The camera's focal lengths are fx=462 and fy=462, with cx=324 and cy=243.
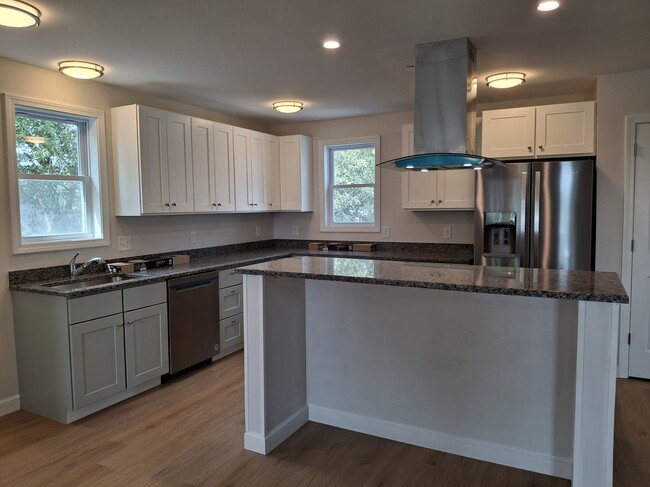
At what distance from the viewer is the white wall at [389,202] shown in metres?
4.81

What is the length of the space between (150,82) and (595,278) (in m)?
3.44

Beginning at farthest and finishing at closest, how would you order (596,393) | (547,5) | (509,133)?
1. (509,133)
2. (547,5)
3. (596,393)

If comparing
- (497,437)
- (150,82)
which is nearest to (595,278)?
(497,437)

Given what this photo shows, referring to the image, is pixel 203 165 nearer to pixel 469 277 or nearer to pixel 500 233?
pixel 500 233

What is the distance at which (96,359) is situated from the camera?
3.09 metres

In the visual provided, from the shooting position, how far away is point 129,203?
3793 mm

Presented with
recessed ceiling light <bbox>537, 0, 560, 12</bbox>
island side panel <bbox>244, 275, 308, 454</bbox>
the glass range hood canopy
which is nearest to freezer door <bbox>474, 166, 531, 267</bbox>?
the glass range hood canopy

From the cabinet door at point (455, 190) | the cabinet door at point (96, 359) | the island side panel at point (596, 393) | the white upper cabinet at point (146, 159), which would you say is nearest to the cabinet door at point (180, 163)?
the white upper cabinet at point (146, 159)

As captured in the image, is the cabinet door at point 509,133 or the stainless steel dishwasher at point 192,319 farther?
the cabinet door at point 509,133

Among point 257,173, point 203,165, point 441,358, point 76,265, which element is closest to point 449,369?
point 441,358

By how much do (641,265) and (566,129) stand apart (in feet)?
4.05

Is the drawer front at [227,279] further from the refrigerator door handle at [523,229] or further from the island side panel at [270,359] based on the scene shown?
the refrigerator door handle at [523,229]

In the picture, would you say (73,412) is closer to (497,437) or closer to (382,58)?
(497,437)

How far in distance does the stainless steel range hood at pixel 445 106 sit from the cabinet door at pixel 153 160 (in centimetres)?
206
